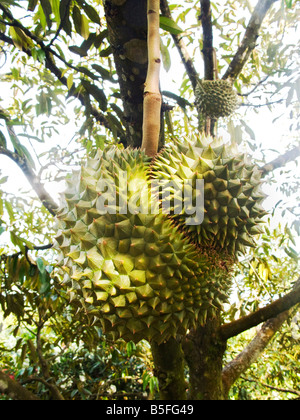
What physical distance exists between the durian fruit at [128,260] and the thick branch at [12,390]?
847mm

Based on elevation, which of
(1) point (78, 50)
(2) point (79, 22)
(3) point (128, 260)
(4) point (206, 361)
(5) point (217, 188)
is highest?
(2) point (79, 22)

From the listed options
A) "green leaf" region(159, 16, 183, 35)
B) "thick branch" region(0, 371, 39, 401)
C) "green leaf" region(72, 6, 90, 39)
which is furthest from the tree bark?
"green leaf" region(72, 6, 90, 39)

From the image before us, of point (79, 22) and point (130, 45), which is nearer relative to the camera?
point (130, 45)

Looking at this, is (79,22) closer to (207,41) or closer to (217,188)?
(207,41)

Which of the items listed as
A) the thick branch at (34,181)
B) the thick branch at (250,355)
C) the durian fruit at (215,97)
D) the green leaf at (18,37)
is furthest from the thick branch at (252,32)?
the thick branch at (250,355)

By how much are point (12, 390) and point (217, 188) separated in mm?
1381

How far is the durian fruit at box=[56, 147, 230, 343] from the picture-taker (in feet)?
2.79

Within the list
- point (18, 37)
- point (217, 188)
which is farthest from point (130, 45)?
point (18, 37)

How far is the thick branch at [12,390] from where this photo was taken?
1.46 m

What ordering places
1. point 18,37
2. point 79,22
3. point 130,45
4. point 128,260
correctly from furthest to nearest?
point 18,37, point 79,22, point 130,45, point 128,260

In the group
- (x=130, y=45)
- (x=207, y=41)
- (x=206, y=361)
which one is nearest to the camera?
(x=130, y=45)

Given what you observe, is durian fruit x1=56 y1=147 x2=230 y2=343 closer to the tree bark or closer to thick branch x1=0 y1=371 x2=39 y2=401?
the tree bark

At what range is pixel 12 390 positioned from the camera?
1.50 metres
